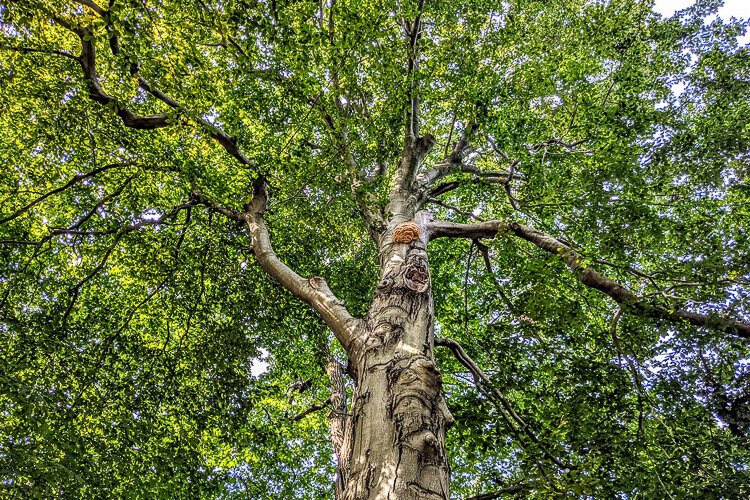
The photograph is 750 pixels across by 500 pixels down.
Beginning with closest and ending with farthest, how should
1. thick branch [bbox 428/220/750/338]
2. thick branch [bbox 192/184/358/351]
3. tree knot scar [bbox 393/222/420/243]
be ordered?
thick branch [bbox 428/220/750/338] → thick branch [bbox 192/184/358/351] → tree knot scar [bbox 393/222/420/243]

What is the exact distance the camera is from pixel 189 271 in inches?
273

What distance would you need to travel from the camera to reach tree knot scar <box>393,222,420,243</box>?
185 inches

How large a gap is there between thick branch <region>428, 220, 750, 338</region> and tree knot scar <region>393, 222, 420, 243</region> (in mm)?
746

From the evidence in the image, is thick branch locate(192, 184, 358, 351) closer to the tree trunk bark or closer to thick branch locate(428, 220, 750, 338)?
the tree trunk bark

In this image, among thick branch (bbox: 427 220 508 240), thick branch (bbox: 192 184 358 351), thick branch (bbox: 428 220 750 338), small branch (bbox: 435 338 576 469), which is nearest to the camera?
thick branch (bbox: 428 220 750 338)

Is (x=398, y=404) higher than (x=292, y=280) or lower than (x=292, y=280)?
lower

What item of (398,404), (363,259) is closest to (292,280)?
(398,404)

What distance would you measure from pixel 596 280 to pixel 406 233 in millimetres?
2121

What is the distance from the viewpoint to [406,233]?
474 centimetres

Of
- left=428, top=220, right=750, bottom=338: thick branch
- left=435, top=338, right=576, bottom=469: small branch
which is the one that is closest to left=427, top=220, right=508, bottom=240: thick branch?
left=428, top=220, right=750, bottom=338: thick branch

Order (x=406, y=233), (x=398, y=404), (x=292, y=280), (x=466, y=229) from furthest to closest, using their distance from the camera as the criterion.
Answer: (x=466, y=229) → (x=406, y=233) → (x=292, y=280) → (x=398, y=404)

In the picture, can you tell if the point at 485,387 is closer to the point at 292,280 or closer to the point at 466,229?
the point at 466,229

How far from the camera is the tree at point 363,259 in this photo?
3.73m

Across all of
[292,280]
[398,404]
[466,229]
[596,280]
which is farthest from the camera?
[466,229]
